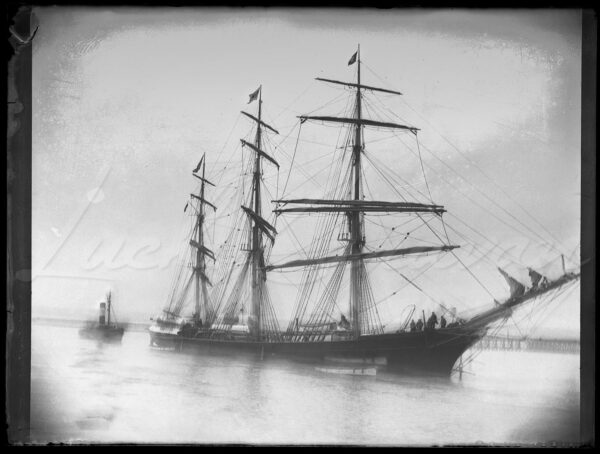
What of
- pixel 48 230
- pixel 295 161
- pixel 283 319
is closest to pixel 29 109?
pixel 48 230

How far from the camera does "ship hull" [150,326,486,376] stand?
14.5 feet

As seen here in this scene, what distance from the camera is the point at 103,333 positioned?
423 cm

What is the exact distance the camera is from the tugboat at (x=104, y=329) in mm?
4234

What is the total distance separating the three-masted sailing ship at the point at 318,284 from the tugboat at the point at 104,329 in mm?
246

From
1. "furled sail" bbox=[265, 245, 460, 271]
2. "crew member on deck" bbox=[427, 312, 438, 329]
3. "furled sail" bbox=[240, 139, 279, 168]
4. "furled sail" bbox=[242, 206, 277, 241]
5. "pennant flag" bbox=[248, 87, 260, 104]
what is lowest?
"crew member on deck" bbox=[427, 312, 438, 329]

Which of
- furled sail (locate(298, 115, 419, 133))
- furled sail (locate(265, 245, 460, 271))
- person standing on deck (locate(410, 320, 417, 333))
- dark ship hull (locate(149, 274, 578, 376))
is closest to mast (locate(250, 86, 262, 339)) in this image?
furled sail (locate(265, 245, 460, 271))

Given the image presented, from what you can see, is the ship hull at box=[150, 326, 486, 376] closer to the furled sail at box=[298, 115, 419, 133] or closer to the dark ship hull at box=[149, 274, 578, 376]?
the dark ship hull at box=[149, 274, 578, 376]

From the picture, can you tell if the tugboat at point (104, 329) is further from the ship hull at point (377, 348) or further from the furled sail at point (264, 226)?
the furled sail at point (264, 226)

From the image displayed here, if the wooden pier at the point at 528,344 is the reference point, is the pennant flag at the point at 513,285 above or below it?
above

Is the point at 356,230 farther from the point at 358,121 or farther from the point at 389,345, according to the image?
the point at 389,345

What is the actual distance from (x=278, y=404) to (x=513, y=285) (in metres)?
1.86

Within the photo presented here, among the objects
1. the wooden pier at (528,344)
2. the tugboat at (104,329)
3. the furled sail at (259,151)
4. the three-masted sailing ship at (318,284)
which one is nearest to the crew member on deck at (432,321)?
the three-masted sailing ship at (318,284)

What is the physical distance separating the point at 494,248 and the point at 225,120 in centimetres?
214

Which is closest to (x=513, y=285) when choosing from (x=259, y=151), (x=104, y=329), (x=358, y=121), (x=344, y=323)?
(x=344, y=323)
